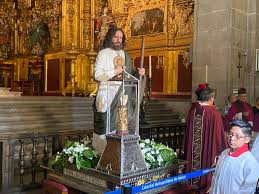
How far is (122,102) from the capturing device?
4.55 m

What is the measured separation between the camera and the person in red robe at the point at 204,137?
548 centimetres

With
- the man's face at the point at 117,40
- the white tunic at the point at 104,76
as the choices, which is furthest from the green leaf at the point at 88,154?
the man's face at the point at 117,40

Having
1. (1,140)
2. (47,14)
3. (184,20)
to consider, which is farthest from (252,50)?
(47,14)

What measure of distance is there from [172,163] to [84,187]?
1.18 meters

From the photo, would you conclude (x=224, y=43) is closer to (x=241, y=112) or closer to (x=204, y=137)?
(x=241, y=112)

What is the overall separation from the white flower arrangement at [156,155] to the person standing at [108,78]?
16.8 inches

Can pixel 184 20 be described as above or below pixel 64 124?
above

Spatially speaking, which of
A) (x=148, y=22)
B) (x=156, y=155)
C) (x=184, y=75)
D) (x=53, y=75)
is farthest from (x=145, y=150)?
(x=53, y=75)

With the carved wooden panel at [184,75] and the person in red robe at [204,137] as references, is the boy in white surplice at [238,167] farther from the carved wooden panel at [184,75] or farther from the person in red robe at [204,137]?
the carved wooden panel at [184,75]

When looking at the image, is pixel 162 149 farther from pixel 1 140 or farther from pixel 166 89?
pixel 166 89

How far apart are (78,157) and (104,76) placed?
1.15 metres

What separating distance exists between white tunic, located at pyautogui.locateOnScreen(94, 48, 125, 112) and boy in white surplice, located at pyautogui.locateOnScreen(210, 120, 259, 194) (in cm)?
204

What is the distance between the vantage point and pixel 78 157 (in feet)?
15.9

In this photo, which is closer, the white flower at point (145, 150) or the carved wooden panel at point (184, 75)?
the white flower at point (145, 150)
